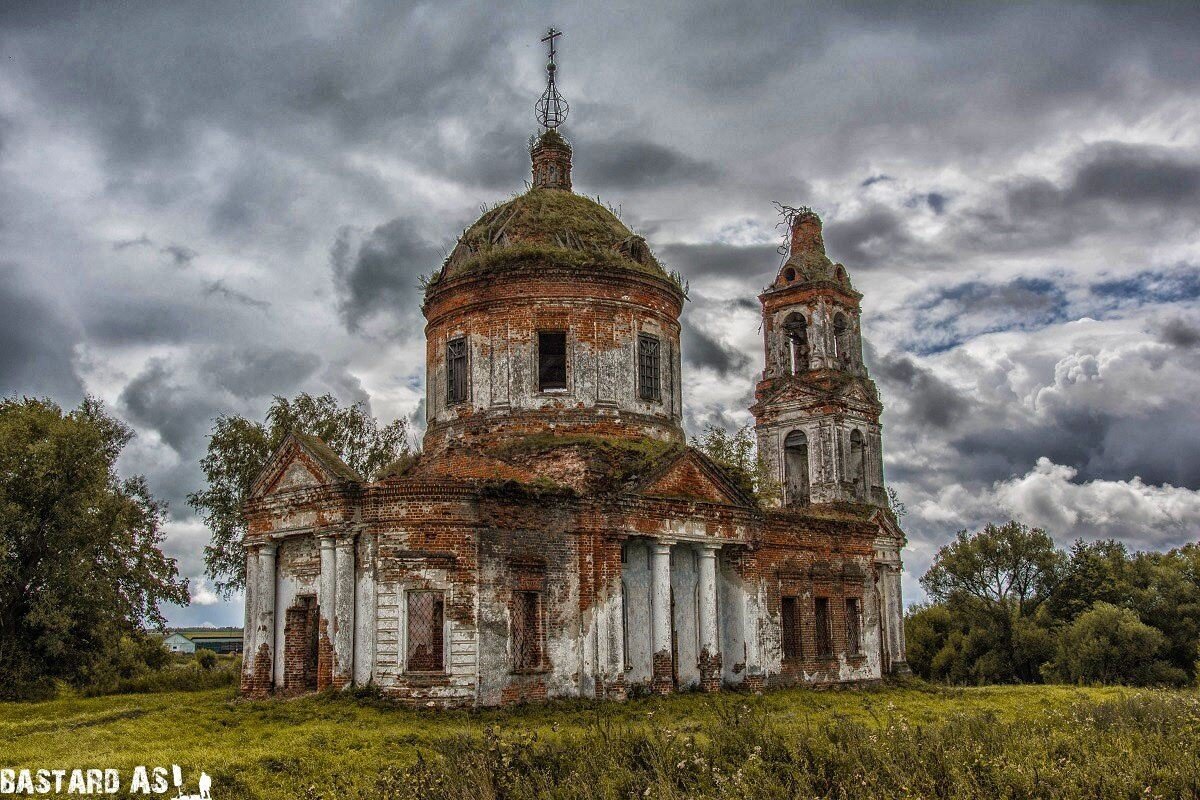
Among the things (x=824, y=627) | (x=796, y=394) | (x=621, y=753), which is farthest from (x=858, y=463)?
(x=621, y=753)

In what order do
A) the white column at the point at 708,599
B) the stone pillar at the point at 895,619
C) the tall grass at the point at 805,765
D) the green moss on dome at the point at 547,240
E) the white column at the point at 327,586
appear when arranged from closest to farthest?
the tall grass at the point at 805,765 → the white column at the point at 327,586 → the white column at the point at 708,599 → the green moss on dome at the point at 547,240 → the stone pillar at the point at 895,619

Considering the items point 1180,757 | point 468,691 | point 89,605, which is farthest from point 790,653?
point 89,605

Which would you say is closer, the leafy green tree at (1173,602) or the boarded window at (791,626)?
the boarded window at (791,626)

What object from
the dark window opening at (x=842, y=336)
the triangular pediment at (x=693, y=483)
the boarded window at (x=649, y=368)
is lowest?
the triangular pediment at (x=693, y=483)

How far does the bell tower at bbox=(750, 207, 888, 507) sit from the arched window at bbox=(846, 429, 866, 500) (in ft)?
0.10

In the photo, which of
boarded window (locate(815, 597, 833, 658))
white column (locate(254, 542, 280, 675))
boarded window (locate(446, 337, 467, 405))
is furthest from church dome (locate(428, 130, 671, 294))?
boarded window (locate(815, 597, 833, 658))

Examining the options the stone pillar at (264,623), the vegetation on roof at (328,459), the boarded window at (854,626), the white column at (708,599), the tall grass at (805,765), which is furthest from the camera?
the boarded window at (854,626)

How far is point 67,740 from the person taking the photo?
48.2ft

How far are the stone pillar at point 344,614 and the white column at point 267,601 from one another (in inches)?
87.9

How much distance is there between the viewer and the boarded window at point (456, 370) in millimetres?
23062

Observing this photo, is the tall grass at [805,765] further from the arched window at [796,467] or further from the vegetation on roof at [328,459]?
the arched window at [796,467]

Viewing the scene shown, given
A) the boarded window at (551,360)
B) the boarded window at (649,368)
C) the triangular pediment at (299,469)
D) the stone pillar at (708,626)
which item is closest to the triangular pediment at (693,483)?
the stone pillar at (708,626)

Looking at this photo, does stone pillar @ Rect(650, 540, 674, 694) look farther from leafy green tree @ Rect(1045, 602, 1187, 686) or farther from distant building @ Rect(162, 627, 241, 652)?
distant building @ Rect(162, 627, 241, 652)

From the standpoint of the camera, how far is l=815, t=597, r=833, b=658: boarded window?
79.8ft
